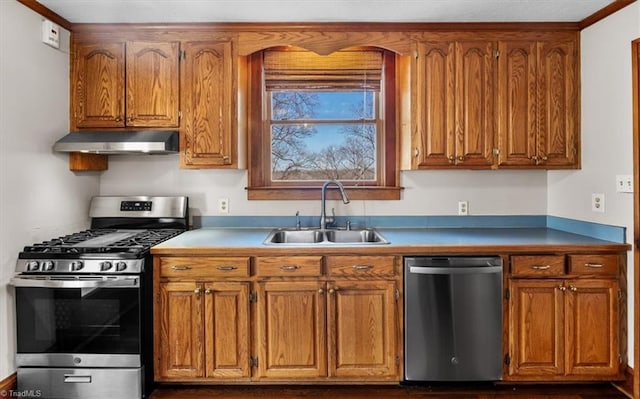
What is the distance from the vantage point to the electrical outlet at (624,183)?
8.29ft

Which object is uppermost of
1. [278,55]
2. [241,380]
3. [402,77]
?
[278,55]

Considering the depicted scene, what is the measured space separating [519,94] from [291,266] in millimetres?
1940

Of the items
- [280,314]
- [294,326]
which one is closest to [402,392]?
[294,326]

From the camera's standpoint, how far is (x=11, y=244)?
2.46m

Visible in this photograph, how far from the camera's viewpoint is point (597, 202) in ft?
9.26

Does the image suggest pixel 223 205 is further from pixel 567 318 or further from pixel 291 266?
pixel 567 318

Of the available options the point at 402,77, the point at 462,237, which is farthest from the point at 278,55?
the point at 462,237

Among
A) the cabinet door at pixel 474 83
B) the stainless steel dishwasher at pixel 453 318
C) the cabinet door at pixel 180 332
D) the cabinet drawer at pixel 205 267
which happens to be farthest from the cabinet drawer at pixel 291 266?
the cabinet door at pixel 474 83

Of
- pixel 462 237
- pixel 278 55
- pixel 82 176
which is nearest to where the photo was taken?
pixel 462 237

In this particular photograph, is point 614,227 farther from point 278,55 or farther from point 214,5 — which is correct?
point 214,5

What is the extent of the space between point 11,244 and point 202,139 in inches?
49.8

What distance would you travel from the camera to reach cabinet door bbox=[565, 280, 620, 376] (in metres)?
2.57

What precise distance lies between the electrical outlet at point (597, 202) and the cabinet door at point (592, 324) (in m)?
0.49

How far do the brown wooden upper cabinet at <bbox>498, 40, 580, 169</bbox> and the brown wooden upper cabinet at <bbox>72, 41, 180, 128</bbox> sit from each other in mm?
2281
